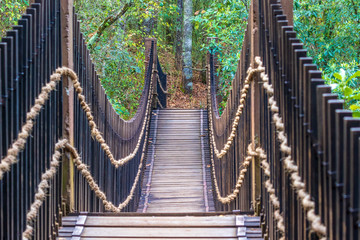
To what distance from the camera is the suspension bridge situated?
5.90 ft

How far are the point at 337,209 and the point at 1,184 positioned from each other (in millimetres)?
1168

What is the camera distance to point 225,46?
9375 millimetres

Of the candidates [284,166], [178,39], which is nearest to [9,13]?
[284,166]

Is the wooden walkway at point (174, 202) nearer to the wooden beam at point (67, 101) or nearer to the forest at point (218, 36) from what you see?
the wooden beam at point (67, 101)

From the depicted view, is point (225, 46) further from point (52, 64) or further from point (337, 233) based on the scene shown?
point (337, 233)

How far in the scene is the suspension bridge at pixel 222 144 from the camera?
180 centimetres

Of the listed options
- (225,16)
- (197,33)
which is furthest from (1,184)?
(197,33)

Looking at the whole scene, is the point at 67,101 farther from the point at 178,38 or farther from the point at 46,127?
the point at 178,38

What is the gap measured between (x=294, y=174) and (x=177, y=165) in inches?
239

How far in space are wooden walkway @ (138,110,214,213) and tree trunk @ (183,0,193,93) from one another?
272 inches

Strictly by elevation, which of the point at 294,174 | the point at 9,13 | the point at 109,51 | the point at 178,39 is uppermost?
the point at 178,39

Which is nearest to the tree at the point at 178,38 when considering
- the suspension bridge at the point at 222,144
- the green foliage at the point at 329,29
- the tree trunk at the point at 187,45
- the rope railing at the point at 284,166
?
the tree trunk at the point at 187,45

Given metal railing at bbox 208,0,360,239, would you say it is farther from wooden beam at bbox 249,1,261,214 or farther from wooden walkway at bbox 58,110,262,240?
wooden walkway at bbox 58,110,262,240

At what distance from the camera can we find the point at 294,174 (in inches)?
86.8
